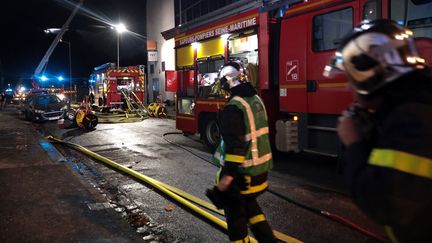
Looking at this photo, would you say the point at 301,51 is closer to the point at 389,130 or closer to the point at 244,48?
the point at 244,48

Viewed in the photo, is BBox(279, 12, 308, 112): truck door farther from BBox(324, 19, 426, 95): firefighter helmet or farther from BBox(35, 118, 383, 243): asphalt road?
BBox(324, 19, 426, 95): firefighter helmet

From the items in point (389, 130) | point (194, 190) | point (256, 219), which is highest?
point (389, 130)

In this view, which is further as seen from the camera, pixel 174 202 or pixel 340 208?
pixel 174 202

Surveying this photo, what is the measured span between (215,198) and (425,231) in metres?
1.63

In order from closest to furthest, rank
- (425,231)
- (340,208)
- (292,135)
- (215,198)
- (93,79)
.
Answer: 1. (425,231)
2. (215,198)
3. (340,208)
4. (292,135)
5. (93,79)

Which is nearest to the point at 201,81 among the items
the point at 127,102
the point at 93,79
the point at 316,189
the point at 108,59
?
the point at 316,189

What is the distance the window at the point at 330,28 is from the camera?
20.0 feet

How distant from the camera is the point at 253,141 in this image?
2.89 m

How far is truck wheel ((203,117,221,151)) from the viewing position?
9203 millimetres

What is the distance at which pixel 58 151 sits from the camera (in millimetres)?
9633

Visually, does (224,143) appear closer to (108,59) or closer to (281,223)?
(281,223)

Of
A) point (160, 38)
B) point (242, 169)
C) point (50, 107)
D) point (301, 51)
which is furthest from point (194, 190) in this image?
point (160, 38)

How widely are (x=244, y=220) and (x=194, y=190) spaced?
313 centimetres

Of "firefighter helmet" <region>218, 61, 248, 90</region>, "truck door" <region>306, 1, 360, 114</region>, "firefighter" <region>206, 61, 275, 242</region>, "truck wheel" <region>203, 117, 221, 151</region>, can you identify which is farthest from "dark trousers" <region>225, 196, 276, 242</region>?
"truck wheel" <region>203, 117, 221, 151</region>
